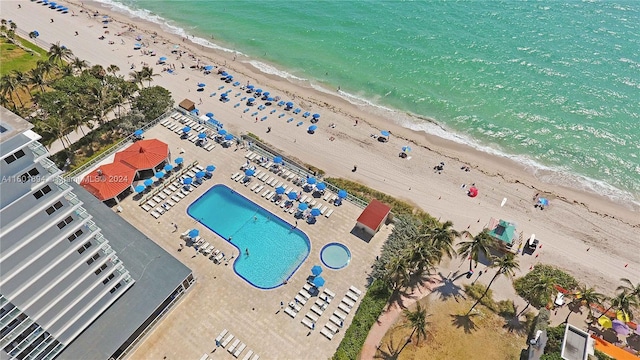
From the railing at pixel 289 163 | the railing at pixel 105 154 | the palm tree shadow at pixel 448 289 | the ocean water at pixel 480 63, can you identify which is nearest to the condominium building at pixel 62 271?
Result: the railing at pixel 105 154

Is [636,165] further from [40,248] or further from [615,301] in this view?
[40,248]

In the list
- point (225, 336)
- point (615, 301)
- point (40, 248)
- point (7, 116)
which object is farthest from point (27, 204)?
point (615, 301)

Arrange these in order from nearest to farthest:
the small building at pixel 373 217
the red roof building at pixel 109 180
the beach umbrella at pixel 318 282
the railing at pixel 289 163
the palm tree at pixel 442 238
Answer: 1. the palm tree at pixel 442 238
2. the beach umbrella at pixel 318 282
3. the small building at pixel 373 217
4. the red roof building at pixel 109 180
5. the railing at pixel 289 163

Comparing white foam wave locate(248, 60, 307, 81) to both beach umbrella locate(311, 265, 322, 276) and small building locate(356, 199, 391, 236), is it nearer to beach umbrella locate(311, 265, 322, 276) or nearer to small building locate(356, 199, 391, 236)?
small building locate(356, 199, 391, 236)

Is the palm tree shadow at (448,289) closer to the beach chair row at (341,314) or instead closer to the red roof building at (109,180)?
the beach chair row at (341,314)

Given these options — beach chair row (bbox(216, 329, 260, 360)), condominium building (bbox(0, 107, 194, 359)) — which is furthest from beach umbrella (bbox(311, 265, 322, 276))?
condominium building (bbox(0, 107, 194, 359))

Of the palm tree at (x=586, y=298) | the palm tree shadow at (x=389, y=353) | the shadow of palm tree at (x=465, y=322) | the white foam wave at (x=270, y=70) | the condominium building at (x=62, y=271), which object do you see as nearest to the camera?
the condominium building at (x=62, y=271)

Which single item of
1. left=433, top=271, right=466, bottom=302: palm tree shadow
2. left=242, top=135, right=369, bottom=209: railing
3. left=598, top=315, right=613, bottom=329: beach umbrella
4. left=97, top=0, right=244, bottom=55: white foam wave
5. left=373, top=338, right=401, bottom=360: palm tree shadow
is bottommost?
left=373, top=338, right=401, bottom=360: palm tree shadow
